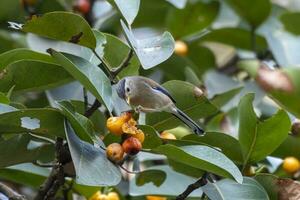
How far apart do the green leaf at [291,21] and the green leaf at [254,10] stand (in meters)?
0.06

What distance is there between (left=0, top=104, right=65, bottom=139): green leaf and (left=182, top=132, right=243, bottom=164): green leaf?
0.24 meters

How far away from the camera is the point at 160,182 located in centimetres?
135

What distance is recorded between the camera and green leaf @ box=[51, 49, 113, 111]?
1.05 metres

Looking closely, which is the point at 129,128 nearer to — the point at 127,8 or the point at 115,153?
the point at 115,153

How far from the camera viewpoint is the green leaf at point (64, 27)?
1081 mm

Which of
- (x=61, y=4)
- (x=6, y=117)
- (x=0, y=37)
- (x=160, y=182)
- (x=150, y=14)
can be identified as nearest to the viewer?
(x=6, y=117)

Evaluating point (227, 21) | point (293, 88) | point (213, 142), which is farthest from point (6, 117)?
point (227, 21)

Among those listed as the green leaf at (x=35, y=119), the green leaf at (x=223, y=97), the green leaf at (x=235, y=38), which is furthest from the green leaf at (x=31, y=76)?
the green leaf at (x=235, y=38)

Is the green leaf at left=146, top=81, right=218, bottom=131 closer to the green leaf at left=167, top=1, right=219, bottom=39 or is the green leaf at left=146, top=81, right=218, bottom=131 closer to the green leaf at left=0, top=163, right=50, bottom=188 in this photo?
the green leaf at left=0, top=163, right=50, bottom=188

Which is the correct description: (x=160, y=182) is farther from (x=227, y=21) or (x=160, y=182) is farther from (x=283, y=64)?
(x=227, y=21)

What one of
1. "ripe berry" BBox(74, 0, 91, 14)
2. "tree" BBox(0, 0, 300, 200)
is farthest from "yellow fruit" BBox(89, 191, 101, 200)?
"ripe berry" BBox(74, 0, 91, 14)

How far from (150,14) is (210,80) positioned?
35 cm

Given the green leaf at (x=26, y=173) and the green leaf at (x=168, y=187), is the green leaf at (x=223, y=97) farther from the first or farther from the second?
the green leaf at (x=26, y=173)

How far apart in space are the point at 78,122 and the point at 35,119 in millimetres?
78
